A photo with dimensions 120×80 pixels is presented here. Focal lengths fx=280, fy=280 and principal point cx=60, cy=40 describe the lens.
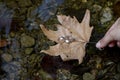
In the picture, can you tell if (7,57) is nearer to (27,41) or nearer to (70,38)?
(27,41)

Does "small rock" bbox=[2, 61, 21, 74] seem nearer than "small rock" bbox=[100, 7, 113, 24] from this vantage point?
Yes

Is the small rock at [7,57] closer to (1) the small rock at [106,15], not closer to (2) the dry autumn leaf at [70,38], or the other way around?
(2) the dry autumn leaf at [70,38]

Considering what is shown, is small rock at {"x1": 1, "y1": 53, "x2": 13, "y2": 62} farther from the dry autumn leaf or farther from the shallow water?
the dry autumn leaf

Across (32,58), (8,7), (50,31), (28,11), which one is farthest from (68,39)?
(8,7)

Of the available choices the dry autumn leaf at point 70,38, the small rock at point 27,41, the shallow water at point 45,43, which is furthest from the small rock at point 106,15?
the small rock at point 27,41

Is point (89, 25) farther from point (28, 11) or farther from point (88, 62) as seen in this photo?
point (28, 11)

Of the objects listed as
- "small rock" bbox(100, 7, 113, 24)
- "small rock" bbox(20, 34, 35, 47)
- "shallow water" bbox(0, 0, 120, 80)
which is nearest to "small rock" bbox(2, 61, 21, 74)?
"shallow water" bbox(0, 0, 120, 80)
